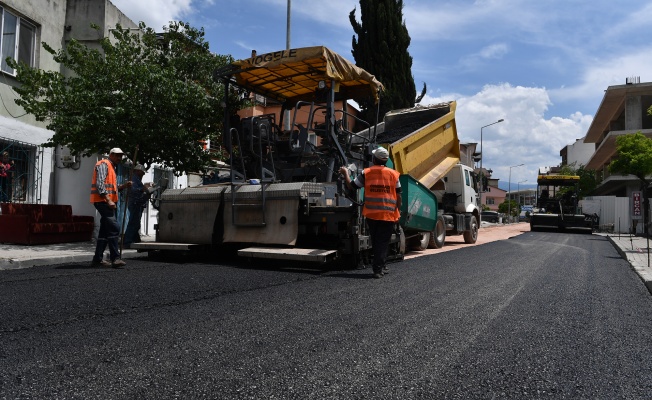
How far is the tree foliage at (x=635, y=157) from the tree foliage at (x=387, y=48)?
862cm

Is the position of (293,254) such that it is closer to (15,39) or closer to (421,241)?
(421,241)

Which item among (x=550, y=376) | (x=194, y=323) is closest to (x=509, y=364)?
(x=550, y=376)

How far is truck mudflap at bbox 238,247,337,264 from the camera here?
5.87 m

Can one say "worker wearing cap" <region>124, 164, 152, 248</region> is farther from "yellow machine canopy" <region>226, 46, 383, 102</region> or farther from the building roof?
the building roof

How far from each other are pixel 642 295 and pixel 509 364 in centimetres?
354

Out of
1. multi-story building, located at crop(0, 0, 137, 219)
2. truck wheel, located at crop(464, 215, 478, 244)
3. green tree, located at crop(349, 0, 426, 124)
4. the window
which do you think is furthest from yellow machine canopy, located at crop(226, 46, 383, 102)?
green tree, located at crop(349, 0, 426, 124)

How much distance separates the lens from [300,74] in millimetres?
7238

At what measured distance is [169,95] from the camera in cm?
905

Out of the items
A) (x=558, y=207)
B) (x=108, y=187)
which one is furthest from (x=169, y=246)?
(x=558, y=207)

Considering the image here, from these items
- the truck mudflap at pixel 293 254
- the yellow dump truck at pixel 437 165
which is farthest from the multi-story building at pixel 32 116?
the yellow dump truck at pixel 437 165

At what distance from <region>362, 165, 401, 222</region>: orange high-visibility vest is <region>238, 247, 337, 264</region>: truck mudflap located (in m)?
0.69

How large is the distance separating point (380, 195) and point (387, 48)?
1823 cm

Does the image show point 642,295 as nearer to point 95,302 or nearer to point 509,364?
point 509,364

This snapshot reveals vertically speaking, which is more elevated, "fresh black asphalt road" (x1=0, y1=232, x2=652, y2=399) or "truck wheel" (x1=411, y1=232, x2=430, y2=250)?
"truck wheel" (x1=411, y1=232, x2=430, y2=250)
